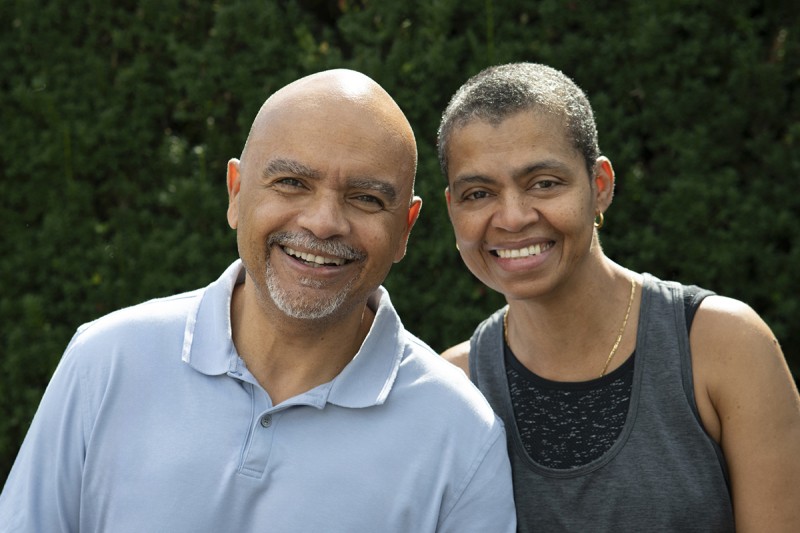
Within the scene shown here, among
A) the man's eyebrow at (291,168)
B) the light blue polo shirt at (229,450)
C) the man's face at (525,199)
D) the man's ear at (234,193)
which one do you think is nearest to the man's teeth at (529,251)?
the man's face at (525,199)

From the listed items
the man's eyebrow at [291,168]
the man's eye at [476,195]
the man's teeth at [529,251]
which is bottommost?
the man's teeth at [529,251]

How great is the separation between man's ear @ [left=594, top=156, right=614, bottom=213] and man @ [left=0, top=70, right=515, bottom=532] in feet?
2.15

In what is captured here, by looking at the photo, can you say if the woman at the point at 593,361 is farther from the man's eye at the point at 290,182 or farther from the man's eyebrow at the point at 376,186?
the man's eye at the point at 290,182

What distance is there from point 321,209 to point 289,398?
522 mm

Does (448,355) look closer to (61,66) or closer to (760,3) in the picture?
(760,3)

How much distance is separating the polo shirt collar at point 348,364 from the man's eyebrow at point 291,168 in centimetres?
45

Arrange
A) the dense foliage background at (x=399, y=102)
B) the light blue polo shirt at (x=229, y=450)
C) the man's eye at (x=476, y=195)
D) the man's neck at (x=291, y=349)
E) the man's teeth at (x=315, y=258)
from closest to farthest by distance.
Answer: the light blue polo shirt at (x=229, y=450) < the man's teeth at (x=315, y=258) < the man's neck at (x=291, y=349) < the man's eye at (x=476, y=195) < the dense foliage background at (x=399, y=102)

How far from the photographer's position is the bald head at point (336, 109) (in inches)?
106

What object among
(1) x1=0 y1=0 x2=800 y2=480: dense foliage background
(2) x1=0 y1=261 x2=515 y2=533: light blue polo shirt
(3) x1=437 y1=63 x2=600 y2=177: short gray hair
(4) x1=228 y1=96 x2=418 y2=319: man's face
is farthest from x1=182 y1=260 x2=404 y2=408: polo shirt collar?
(1) x1=0 y1=0 x2=800 y2=480: dense foliage background

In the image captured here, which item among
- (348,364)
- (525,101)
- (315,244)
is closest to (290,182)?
(315,244)

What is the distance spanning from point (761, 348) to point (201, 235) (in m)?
2.44

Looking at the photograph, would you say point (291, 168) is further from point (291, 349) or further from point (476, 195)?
point (476, 195)

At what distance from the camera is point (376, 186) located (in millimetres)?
2674

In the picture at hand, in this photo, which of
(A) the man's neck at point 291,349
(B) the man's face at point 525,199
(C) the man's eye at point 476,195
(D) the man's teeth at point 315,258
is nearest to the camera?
(D) the man's teeth at point 315,258
